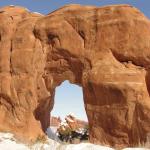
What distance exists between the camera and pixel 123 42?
19812 mm

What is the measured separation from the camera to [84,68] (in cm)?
2045

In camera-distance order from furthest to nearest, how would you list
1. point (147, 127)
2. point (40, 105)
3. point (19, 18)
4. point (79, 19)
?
point (19, 18)
point (40, 105)
point (79, 19)
point (147, 127)

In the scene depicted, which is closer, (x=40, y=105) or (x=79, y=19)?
(x=79, y=19)

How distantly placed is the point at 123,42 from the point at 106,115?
12.2 ft

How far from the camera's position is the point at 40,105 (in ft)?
74.8

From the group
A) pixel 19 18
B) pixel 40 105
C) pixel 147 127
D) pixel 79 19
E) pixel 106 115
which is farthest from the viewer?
pixel 19 18

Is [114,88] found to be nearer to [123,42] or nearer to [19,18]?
[123,42]

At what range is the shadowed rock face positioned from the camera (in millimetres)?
18734

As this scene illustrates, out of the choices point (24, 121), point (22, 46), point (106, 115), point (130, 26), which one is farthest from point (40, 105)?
point (130, 26)

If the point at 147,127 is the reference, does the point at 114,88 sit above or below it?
above

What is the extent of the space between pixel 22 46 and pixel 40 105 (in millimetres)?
3546

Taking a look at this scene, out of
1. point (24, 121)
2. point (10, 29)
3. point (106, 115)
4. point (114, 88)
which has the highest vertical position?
point (10, 29)

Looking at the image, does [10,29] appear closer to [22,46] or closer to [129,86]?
[22,46]

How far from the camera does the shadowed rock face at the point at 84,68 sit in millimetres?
18734
